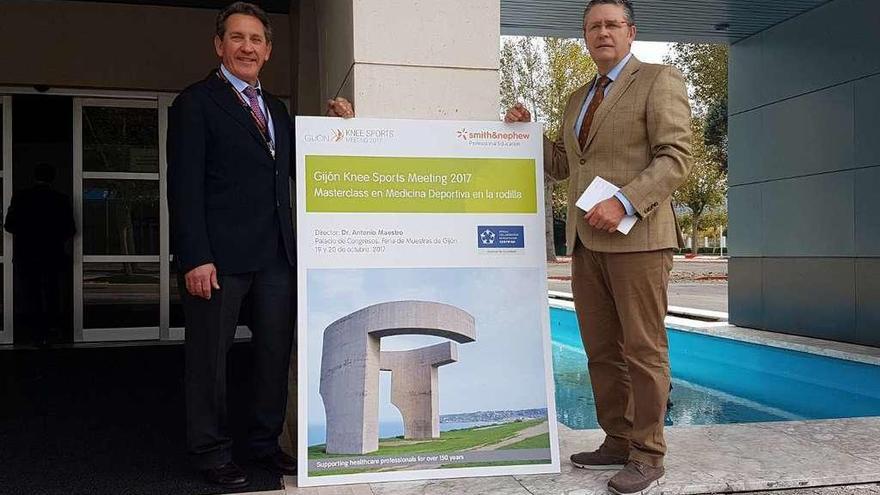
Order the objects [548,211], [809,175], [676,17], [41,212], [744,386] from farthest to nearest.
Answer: [548,211]
[676,17]
[809,175]
[41,212]
[744,386]

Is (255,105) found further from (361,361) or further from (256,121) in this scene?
(361,361)

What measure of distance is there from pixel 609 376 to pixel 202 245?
159 cm

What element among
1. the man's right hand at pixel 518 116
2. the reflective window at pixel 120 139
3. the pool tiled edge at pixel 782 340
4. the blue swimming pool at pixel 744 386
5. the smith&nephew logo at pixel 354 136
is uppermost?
the reflective window at pixel 120 139

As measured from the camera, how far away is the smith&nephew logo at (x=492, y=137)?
9.84 feet

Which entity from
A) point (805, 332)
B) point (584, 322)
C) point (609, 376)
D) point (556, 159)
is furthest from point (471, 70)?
point (805, 332)

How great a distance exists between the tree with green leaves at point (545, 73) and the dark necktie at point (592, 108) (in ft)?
66.0

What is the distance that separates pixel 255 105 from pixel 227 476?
4.53 ft

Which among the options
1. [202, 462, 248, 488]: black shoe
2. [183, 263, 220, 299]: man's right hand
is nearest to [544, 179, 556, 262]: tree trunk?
[183, 263, 220, 299]: man's right hand

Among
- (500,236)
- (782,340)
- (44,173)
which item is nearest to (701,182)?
(782,340)

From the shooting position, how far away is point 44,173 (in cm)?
700

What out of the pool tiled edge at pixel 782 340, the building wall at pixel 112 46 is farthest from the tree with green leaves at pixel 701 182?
the building wall at pixel 112 46

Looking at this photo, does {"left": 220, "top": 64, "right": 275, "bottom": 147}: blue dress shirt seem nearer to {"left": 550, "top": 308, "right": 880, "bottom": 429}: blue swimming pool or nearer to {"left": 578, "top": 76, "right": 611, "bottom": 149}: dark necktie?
{"left": 578, "top": 76, "right": 611, "bottom": 149}: dark necktie

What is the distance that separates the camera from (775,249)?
807 cm

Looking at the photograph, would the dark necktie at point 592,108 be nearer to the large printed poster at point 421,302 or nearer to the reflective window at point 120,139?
the large printed poster at point 421,302
